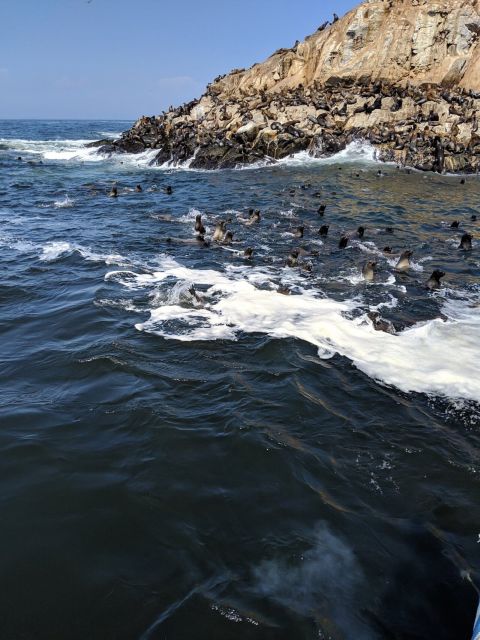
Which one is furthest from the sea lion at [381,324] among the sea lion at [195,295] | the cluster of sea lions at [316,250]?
the sea lion at [195,295]

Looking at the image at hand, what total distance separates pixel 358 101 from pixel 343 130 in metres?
4.34

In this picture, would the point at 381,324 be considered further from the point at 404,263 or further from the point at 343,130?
the point at 343,130

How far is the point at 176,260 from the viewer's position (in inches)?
526

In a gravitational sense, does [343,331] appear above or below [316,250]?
below

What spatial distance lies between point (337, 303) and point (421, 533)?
6.20 metres

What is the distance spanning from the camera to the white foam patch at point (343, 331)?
7.07 m

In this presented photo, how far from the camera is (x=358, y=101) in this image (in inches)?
1585

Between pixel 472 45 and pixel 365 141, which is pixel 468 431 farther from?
pixel 472 45

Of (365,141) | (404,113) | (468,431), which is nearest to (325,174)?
(365,141)

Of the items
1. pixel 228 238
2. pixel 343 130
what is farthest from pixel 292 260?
pixel 343 130

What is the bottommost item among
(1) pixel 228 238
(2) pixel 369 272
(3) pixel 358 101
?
(2) pixel 369 272

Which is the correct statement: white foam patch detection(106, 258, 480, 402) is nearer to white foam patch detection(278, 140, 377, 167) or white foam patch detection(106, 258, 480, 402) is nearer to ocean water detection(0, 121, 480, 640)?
ocean water detection(0, 121, 480, 640)

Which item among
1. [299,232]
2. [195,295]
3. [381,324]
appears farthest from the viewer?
[299,232]

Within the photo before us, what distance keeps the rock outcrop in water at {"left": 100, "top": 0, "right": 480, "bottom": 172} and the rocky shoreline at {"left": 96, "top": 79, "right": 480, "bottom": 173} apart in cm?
9
